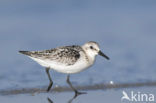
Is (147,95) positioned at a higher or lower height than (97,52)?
lower

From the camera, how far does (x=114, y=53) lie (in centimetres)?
1623

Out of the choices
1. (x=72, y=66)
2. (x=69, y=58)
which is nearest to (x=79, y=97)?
(x=72, y=66)

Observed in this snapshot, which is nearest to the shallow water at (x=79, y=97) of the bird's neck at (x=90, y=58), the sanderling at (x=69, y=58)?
the sanderling at (x=69, y=58)

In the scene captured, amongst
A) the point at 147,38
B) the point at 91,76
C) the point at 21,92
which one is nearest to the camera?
the point at 21,92

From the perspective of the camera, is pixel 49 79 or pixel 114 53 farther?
pixel 114 53

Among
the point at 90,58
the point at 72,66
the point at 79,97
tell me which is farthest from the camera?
the point at 90,58

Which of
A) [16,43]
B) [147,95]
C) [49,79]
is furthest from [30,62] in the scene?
[147,95]

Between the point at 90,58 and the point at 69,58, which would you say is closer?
the point at 69,58

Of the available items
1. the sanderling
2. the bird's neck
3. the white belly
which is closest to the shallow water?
the sanderling

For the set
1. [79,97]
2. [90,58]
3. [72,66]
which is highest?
[90,58]

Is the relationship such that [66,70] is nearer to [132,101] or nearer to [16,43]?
[132,101]

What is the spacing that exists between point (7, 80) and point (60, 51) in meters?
1.56

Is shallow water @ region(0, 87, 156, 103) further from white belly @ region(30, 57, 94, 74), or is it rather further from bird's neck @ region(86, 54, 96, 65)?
bird's neck @ region(86, 54, 96, 65)

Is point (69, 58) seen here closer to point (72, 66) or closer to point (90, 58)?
point (72, 66)
